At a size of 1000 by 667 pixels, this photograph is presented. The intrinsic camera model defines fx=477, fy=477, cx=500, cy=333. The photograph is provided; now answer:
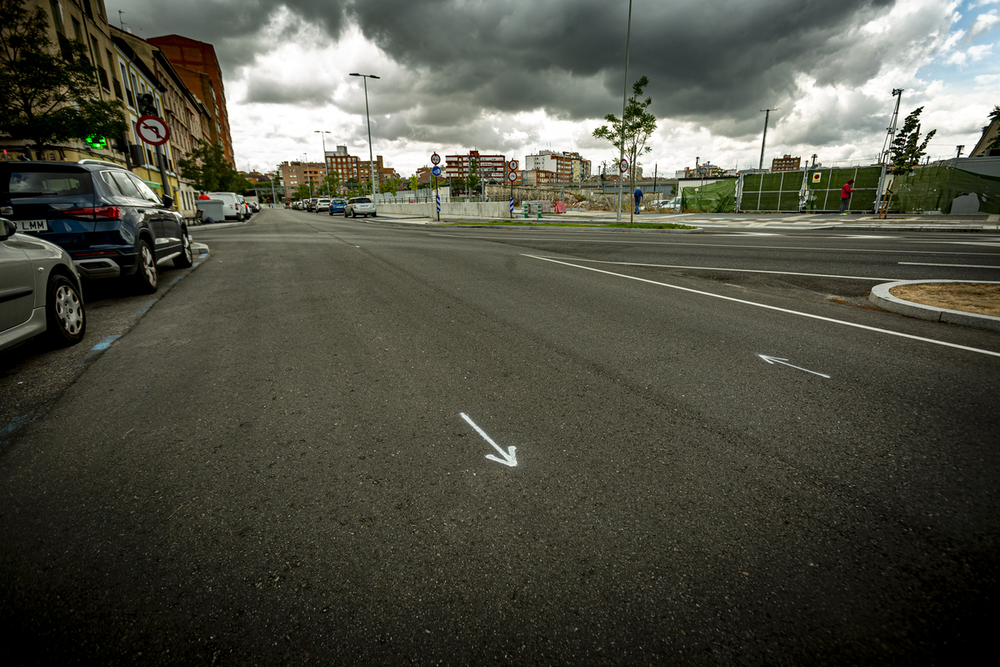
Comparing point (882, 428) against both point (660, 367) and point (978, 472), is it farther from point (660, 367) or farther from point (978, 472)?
point (660, 367)

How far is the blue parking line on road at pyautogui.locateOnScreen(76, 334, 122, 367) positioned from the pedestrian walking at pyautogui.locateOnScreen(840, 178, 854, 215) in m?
34.5

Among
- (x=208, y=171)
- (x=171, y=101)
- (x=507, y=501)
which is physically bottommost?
(x=507, y=501)

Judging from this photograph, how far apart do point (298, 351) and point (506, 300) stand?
305cm

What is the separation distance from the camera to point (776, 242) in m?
15.2

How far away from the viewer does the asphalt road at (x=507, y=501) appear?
1688 millimetres

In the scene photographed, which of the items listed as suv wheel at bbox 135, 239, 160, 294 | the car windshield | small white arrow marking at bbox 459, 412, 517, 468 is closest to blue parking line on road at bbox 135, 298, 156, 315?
suv wheel at bbox 135, 239, 160, 294

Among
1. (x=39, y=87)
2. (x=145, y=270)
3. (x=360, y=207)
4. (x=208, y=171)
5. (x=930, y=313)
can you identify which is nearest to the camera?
(x=930, y=313)

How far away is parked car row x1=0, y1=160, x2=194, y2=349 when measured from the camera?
4156 mm

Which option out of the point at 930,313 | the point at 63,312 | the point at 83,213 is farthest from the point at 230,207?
the point at 930,313

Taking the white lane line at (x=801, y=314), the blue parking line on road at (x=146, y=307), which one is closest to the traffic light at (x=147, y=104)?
the blue parking line on road at (x=146, y=307)

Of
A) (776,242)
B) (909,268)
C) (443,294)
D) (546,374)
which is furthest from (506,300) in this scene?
(776,242)

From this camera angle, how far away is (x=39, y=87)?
1224 cm

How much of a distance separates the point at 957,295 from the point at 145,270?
469 inches

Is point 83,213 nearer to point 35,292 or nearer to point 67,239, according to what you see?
point 67,239
